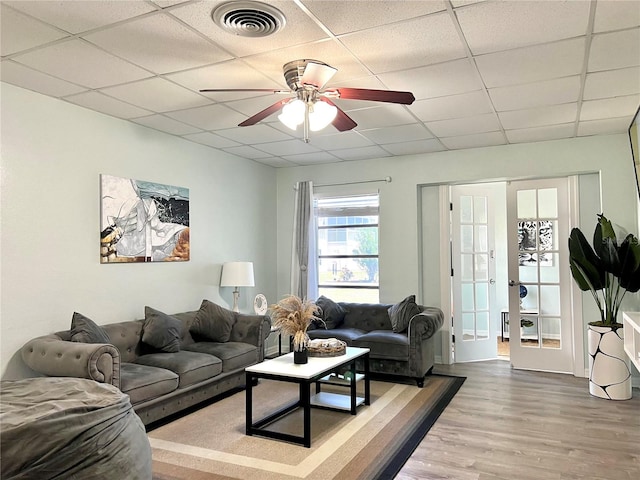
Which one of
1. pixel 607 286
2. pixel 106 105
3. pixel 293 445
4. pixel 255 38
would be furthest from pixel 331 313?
pixel 255 38

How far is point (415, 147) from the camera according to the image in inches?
223

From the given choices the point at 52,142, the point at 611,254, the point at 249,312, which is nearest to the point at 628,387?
the point at 611,254

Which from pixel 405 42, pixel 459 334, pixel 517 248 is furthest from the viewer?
pixel 459 334

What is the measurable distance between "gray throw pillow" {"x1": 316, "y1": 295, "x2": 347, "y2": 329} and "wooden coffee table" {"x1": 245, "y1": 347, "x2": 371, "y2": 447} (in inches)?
49.7

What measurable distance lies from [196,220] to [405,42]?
129 inches

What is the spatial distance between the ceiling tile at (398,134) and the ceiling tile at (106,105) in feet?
7.26

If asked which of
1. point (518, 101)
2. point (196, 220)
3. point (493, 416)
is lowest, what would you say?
point (493, 416)

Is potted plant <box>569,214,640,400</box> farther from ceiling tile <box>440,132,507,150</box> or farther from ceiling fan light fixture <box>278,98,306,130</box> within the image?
ceiling fan light fixture <box>278,98,306,130</box>

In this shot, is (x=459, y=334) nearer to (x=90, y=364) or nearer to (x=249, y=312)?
(x=249, y=312)

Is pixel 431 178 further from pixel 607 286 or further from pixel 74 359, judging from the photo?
pixel 74 359

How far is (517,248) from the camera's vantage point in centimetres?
564

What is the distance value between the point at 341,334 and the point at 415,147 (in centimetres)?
237

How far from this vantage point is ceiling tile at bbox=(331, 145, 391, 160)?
574 cm

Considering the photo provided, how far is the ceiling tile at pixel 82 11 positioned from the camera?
7.92ft
